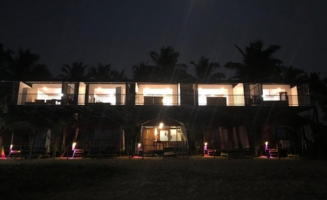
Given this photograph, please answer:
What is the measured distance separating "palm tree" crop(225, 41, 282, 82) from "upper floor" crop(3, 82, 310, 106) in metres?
7.38

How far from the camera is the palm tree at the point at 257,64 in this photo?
33375 mm

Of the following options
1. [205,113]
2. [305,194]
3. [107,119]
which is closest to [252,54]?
[205,113]

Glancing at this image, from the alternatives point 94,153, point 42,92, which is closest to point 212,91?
point 94,153

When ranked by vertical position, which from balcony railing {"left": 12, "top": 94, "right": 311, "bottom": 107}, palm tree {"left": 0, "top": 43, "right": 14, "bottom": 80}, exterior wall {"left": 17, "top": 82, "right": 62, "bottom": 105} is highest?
palm tree {"left": 0, "top": 43, "right": 14, "bottom": 80}

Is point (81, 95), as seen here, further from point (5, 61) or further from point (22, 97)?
point (5, 61)

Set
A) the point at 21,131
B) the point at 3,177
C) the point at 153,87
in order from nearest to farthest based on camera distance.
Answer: the point at 3,177
the point at 21,131
the point at 153,87

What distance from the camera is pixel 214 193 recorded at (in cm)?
629

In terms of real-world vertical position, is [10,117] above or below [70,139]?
above

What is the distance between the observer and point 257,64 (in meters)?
33.5

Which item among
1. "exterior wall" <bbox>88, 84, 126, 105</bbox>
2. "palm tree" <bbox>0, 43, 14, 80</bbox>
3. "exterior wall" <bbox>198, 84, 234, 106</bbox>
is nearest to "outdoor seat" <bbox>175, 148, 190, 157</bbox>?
"exterior wall" <bbox>198, 84, 234, 106</bbox>

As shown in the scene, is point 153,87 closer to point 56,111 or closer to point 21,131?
point 56,111

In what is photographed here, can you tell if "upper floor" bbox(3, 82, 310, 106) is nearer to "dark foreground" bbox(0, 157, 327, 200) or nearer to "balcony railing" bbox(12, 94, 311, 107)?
"balcony railing" bbox(12, 94, 311, 107)

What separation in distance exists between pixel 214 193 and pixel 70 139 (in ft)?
59.7

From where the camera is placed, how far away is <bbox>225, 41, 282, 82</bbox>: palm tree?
109ft
